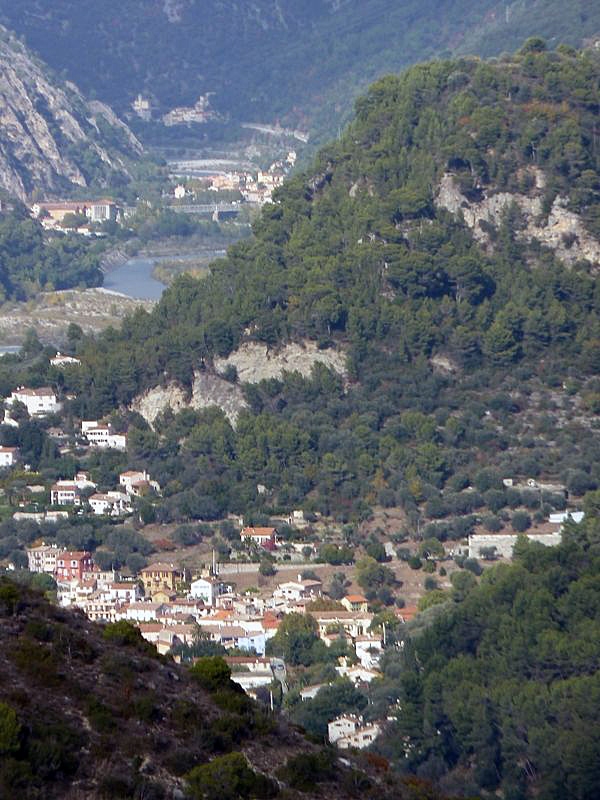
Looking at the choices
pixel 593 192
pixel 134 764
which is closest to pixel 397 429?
pixel 593 192

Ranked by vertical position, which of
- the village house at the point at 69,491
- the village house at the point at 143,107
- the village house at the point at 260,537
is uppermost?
the village house at the point at 260,537

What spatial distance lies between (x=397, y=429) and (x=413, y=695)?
16.7 metres

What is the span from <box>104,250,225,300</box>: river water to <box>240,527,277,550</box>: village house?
32202 millimetres

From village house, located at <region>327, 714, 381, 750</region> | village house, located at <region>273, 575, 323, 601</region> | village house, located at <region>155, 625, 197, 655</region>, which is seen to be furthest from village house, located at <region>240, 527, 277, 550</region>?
village house, located at <region>327, 714, 381, 750</region>

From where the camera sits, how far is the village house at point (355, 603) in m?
40.4

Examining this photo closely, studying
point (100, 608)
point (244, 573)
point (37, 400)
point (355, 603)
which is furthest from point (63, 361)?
point (355, 603)

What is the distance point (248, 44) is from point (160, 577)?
107m

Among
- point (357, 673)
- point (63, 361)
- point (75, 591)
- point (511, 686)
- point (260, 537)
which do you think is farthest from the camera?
point (63, 361)

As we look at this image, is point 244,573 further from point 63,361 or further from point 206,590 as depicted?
point 63,361

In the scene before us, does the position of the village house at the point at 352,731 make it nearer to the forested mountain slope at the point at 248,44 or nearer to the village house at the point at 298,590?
the village house at the point at 298,590

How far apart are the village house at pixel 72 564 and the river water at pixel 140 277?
33513 mm

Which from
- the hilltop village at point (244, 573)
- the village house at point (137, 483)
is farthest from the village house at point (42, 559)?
the village house at point (137, 483)

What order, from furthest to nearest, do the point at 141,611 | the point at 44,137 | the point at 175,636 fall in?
the point at 44,137 < the point at 141,611 < the point at 175,636

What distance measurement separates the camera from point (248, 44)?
484 feet
